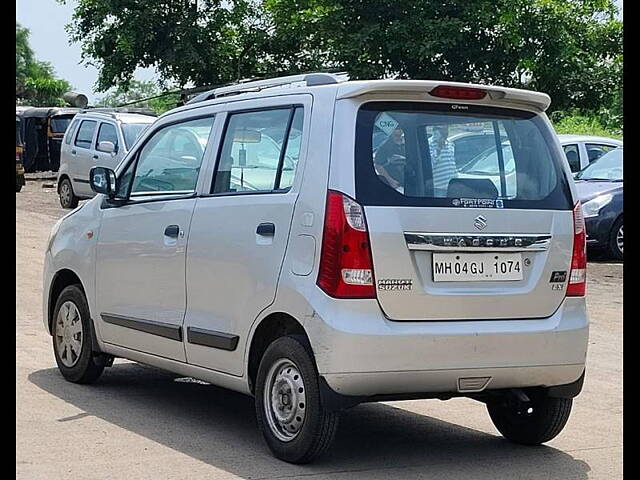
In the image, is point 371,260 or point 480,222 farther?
point 480,222

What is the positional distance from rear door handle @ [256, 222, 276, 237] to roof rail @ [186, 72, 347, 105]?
809 mm

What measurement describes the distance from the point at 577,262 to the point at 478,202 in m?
0.71

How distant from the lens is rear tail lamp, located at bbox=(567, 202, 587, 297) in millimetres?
6281

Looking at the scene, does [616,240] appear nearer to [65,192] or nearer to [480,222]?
[480,222]

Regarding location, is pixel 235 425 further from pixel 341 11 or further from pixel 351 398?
pixel 341 11

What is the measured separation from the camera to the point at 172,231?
6.95 m

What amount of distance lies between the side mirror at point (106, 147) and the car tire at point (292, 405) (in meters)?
16.5

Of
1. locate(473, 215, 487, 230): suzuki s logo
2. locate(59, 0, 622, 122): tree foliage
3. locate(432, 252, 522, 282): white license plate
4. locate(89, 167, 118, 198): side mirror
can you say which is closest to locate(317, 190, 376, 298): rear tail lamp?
locate(432, 252, 522, 282): white license plate

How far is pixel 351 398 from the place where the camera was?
5754 mm

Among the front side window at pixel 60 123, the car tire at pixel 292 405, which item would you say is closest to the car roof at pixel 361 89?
the car tire at pixel 292 405

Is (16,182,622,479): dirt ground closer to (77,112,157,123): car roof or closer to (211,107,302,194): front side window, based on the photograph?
(211,107,302,194): front side window

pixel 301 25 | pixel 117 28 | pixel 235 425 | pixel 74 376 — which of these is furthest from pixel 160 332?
pixel 117 28

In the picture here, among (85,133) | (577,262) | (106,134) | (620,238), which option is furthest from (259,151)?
(85,133)

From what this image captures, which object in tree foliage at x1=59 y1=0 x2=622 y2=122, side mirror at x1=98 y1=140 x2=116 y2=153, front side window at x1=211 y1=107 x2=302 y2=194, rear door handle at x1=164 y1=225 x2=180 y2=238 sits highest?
tree foliage at x1=59 y1=0 x2=622 y2=122
